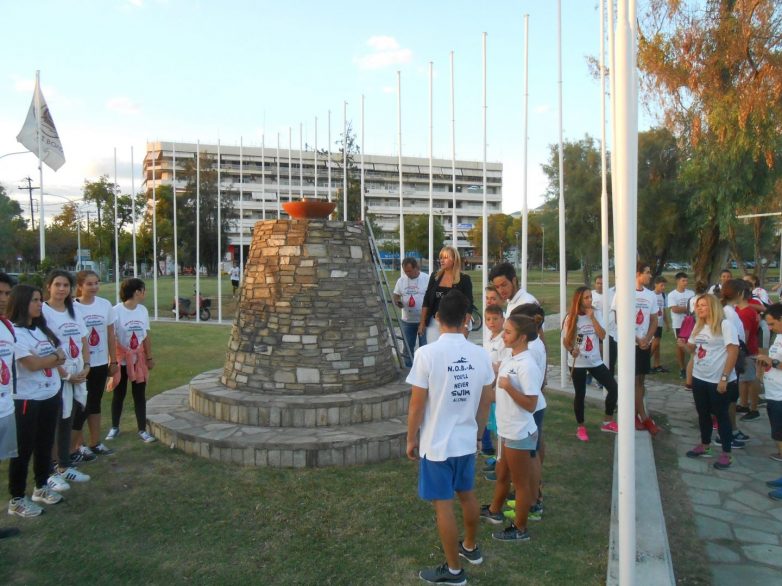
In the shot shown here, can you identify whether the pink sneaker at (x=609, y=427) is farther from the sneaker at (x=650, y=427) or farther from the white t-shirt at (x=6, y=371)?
the white t-shirt at (x=6, y=371)

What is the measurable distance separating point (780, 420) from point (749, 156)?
14.9 m

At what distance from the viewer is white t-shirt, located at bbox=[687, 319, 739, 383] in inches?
211

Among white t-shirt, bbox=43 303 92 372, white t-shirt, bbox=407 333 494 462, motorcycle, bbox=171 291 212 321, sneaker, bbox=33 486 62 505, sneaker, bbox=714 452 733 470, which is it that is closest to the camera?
white t-shirt, bbox=407 333 494 462

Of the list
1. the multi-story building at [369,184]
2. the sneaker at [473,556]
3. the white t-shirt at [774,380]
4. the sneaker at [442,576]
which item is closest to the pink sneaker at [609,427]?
the white t-shirt at [774,380]

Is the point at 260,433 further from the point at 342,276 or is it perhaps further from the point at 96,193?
the point at 96,193

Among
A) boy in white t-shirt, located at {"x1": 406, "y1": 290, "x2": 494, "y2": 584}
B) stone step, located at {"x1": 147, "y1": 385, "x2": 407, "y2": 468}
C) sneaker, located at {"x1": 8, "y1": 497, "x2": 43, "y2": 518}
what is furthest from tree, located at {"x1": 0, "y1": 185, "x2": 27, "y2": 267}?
boy in white t-shirt, located at {"x1": 406, "y1": 290, "x2": 494, "y2": 584}

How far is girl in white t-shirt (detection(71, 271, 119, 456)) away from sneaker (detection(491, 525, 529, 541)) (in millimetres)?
Answer: 3932

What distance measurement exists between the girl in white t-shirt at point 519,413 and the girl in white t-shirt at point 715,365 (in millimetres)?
2468

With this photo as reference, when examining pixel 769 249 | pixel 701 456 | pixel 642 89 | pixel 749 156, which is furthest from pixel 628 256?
pixel 769 249

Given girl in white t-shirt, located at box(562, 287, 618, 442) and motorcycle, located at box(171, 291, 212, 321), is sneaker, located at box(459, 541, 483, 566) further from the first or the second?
motorcycle, located at box(171, 291, 212, 321)

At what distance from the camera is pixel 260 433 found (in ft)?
18.9

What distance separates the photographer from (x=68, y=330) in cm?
490

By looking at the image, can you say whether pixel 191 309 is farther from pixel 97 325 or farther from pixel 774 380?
pixel 774 380

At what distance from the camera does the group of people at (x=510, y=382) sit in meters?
3.29
